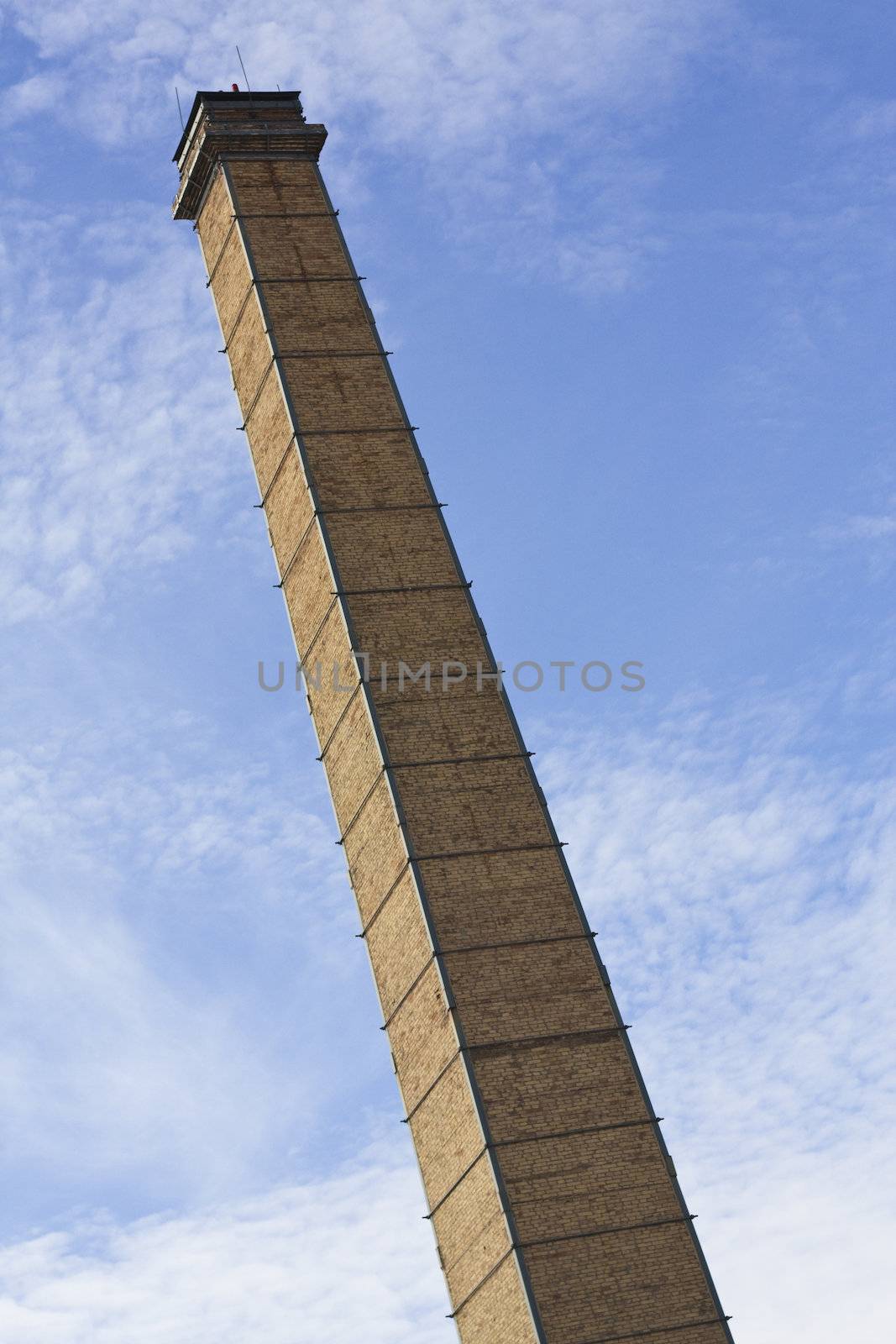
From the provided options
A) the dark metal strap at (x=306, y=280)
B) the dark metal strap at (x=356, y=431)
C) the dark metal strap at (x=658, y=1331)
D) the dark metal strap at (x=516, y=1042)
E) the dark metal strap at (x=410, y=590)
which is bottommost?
the dark metal strap at (x=658, y=1331)

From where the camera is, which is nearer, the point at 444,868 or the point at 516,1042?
the point at 516,1042

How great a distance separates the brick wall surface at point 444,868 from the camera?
23.1 meters

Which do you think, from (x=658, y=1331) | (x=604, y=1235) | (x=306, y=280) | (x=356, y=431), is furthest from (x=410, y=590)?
(x=658, y=1331)

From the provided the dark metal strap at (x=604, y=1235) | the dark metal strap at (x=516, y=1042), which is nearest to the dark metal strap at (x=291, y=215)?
the dark metal strap at (x=516, y=1042)

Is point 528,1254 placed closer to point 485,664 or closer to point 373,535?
point 485,664

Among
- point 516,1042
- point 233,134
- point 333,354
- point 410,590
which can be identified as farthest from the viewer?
point 233,134

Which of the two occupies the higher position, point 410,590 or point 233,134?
point 233,134

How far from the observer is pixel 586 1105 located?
79.0ft

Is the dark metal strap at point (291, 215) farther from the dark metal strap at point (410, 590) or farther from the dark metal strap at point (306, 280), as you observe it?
the dark metal strap at point (410, 590)

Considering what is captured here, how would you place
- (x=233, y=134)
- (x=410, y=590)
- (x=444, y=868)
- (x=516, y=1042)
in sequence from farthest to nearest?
(x=233, y=134) < (x=410, y=590) < (x=444, y=868) < (x=516, y=1042)

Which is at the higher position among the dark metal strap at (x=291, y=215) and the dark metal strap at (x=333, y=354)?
the dark metal strap at (x=291, y=215)

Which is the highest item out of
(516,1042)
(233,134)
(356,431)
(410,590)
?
(233,134)

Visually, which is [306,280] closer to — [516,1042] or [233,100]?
[233,100]

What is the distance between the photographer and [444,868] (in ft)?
84.0
